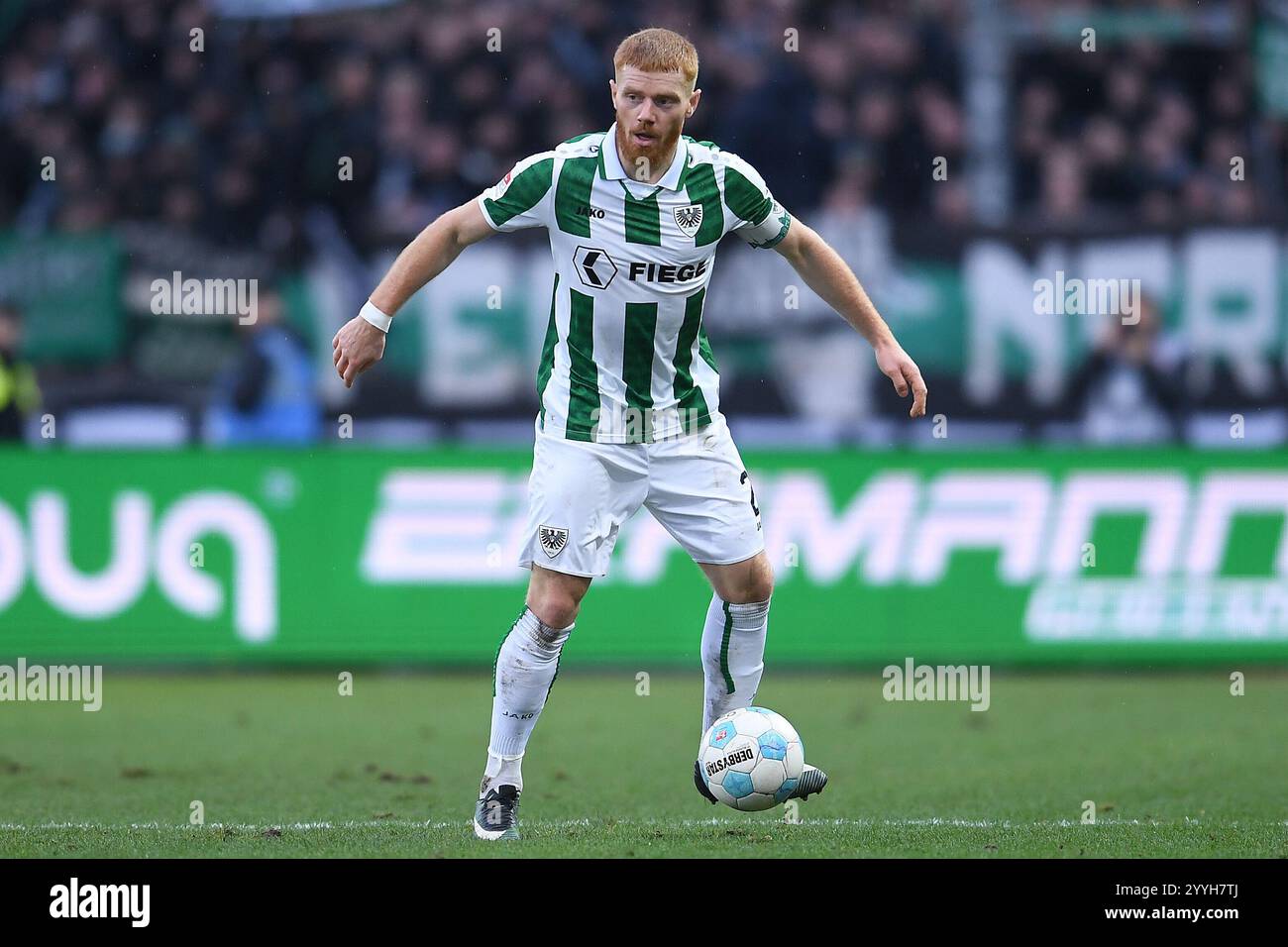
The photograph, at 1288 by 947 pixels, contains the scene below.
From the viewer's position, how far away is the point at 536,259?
12695 millimetres

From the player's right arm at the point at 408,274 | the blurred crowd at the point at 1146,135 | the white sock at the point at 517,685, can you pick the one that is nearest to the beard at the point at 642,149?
the player's right arm at the point at 408,274

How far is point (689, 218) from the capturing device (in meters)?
5.77

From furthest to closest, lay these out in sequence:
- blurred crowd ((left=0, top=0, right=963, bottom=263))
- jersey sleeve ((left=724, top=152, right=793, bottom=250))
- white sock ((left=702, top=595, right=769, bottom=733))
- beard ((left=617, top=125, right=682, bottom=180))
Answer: blurred crowd ((left=0, top=0, right=963, bottom=263))
white sock ((left=702, top=595, right=769, bottom=733))
jersey sleeve ((left=724, top=152, right=793, bottom=250))
beard ((left=617, top=125, right=682, bottom=180))

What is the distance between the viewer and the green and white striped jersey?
573 cm

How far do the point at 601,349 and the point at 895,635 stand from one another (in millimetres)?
5152

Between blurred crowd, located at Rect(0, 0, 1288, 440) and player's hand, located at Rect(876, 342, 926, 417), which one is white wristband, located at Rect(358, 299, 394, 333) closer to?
player's hand, located at Rect(876, 342, 926, 417)

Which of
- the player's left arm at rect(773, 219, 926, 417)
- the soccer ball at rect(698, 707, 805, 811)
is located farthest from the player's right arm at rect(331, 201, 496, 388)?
the soccer ball at rect(698, 707, 805, 811)

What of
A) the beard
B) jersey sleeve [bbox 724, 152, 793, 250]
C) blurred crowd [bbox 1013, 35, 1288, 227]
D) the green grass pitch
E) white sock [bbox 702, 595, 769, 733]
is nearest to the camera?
the beard

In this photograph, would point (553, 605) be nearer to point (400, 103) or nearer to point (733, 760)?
point (733, 760)

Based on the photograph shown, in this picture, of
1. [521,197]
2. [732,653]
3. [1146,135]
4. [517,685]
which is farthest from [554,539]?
[1146,135]

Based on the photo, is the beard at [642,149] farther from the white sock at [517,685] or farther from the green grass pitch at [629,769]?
the green grass pitch at [629,769]

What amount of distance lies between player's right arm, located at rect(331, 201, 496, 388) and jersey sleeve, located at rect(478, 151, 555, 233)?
0.04m

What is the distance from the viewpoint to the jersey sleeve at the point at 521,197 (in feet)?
18.7
